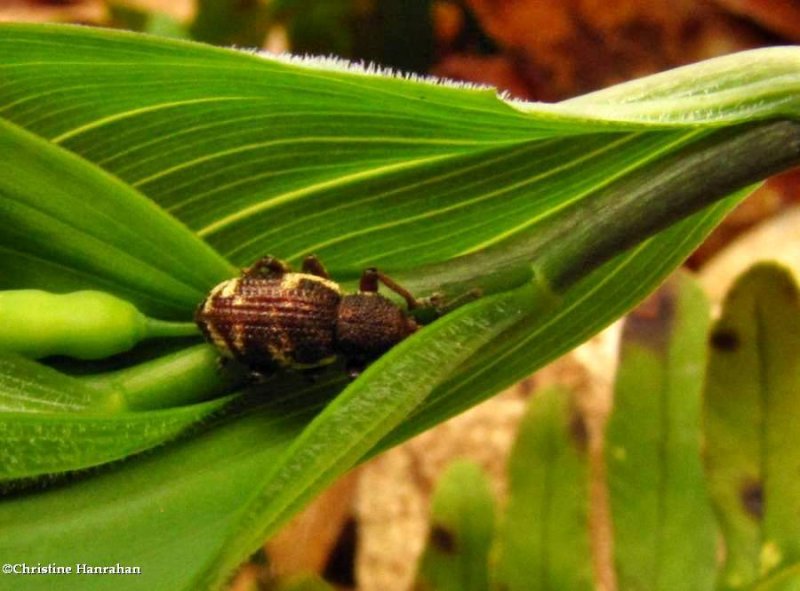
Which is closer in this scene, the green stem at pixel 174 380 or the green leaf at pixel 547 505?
the green stem at pixel 174 380

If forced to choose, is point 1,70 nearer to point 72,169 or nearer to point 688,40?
point 72,169

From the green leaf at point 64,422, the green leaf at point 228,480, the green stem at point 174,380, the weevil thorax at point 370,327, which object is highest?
the weevil thorax at point 370,327

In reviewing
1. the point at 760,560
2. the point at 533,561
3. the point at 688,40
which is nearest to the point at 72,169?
the point at 533,561

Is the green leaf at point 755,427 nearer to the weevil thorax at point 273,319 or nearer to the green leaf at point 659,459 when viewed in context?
the green leaf at point 659,459

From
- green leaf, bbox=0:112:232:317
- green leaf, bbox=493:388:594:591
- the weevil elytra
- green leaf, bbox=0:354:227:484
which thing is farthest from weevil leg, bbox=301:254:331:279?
green leaf, bbox=493:388:594:591

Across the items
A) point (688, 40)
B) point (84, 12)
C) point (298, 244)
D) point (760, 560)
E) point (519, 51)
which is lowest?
point (760, 560)

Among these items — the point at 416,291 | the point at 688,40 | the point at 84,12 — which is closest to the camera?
the point at 416,291

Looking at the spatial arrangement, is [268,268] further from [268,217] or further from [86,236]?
[86,236]

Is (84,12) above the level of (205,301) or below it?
above

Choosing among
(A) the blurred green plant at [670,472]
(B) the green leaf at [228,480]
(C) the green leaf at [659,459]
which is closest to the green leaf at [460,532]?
(A) the blurred green plant at [670,472]
